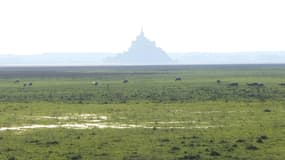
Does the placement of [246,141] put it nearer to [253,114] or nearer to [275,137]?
[275,137]

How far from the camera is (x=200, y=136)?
3020cm

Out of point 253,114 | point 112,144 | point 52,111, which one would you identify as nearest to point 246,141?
point 112,144

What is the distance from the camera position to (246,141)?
28391 mm

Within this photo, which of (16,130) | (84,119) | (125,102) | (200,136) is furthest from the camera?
(125,102)

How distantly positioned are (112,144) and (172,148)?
3.30m

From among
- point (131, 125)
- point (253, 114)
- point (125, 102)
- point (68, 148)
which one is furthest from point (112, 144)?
point (125, 102)

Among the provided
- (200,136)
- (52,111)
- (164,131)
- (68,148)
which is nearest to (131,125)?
(164,131)

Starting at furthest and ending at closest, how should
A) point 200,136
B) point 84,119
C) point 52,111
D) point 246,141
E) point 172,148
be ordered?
point 52,111, point 84,119, point 200,136, point 246,141, point 172,148

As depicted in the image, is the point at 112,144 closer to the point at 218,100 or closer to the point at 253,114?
the point at 253,114

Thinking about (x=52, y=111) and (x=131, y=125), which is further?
(x=52, y=111)

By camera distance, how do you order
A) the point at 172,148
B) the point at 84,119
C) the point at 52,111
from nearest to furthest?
the point at 172,148
the point at 84,119
the point at 52,111

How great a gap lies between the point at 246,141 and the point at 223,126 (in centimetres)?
575

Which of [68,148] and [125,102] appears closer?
[68,148]

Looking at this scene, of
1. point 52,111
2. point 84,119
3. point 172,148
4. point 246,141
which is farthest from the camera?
point 52,111
